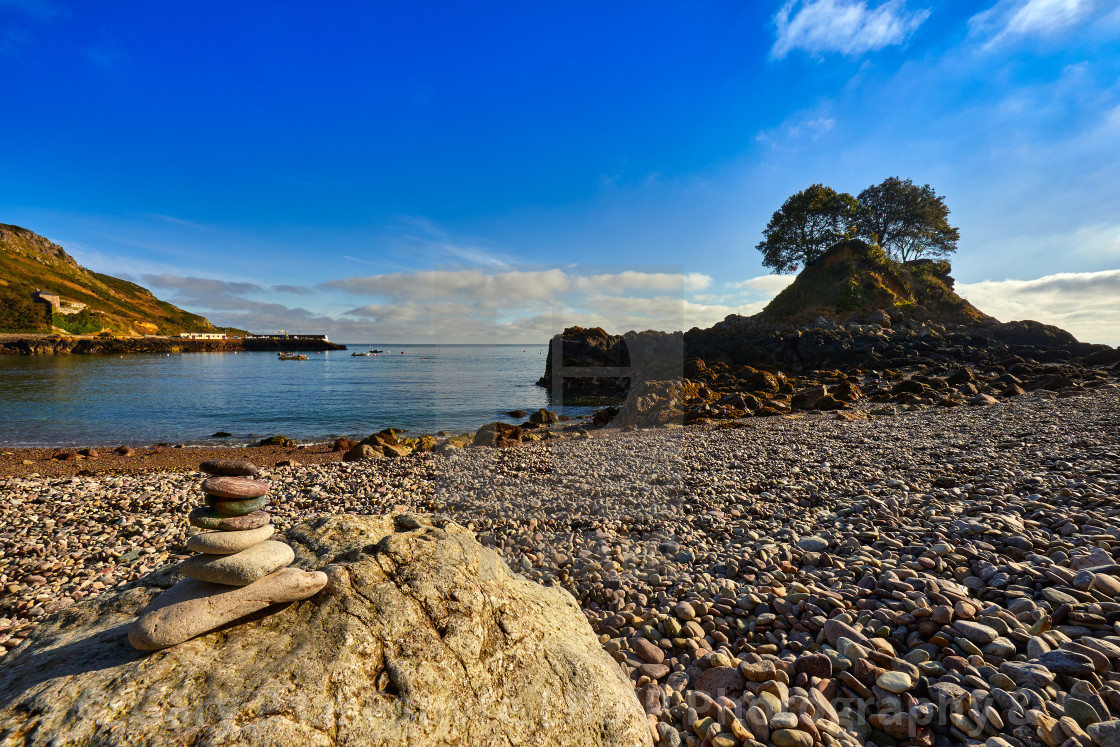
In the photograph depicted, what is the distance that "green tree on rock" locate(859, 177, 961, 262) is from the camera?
Result: 56.6 metres

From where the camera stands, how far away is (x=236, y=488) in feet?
9.36

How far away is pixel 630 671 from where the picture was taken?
152 inches

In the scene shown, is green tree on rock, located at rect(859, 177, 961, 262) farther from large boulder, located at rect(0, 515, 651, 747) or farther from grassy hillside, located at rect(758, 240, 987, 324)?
A: large boulder, located at rect(0, 515, 651, 747)

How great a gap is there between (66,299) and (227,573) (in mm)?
161656

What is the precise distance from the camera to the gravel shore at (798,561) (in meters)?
3.06

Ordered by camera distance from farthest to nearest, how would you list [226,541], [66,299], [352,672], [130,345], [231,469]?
[66,299]
[130,345]
[231,469]
[226,541]
[352,672]

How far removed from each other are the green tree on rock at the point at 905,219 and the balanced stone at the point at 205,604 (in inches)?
2857

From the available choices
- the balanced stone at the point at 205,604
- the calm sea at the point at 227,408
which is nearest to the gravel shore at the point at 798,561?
the balanced stone at the point at 205,604

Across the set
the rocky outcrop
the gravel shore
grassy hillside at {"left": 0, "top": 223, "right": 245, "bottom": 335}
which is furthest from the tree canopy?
grassy hillside at {"left": 0, "top": 223, "right": 245, "bottom": 335}

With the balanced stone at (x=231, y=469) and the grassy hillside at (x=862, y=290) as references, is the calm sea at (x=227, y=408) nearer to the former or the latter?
the balanced stone at (x=231, y=469)

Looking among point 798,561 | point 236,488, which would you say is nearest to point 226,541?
point 236,488

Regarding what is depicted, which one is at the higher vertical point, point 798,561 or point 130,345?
point 130,345

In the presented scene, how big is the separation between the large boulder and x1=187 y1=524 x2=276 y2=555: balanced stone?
454 mm

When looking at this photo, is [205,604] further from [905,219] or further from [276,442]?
[905,219]
